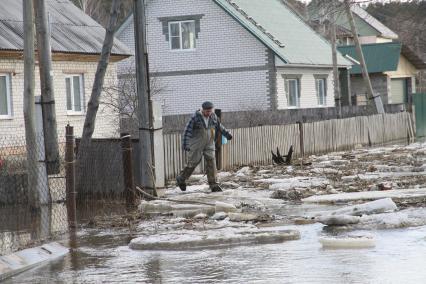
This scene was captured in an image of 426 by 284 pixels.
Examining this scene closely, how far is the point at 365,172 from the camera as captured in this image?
19234mm

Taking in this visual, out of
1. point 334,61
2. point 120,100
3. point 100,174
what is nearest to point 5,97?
point 120,100

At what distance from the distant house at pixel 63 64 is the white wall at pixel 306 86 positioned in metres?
10.3

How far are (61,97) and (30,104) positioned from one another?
43.2ft

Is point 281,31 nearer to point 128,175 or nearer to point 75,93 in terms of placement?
point 75,93

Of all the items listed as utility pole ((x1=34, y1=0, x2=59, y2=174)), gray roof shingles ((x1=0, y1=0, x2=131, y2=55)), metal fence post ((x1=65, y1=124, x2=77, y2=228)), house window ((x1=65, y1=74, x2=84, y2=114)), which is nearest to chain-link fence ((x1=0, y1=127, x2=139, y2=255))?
metal fence post ((x1=65, y1=124, x2=77, y2=228))

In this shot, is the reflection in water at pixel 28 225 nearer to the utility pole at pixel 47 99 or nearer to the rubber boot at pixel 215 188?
the utility pole at pixel 47 99

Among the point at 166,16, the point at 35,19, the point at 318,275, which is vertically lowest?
the point at 318,275

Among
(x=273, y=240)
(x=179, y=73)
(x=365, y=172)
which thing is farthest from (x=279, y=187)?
(x=179, y=73)

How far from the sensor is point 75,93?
2925 cm

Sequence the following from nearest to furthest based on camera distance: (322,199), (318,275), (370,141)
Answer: (318,275), (322,199), (370,141)

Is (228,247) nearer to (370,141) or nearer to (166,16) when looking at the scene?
(370,141)

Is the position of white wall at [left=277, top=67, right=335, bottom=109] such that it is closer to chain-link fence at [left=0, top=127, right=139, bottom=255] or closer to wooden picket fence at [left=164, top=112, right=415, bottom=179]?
wooden picket fence at [left=164, top=112, right=415, bottom=179]

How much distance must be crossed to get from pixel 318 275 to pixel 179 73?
32564 millimetres

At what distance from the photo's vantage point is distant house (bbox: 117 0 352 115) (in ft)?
127
